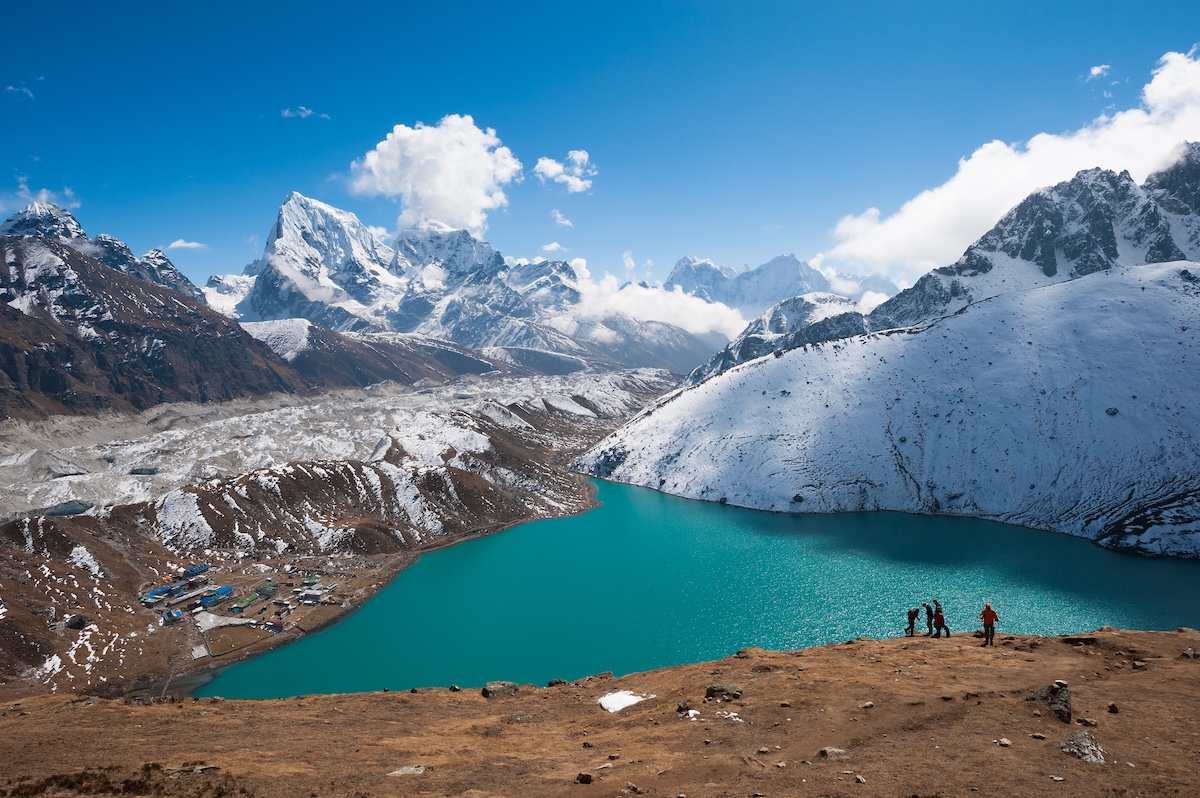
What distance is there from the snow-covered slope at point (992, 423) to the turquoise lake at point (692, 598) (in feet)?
35.9

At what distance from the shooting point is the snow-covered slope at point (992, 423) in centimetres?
10369

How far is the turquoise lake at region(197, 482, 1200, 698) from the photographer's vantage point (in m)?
63.3

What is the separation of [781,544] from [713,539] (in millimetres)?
12642

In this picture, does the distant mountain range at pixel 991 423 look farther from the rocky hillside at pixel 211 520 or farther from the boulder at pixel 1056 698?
the boulder at pixel 1056 698

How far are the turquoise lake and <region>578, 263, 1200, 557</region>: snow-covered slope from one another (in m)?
10.9

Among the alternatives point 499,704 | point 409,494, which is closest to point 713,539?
point 409,494

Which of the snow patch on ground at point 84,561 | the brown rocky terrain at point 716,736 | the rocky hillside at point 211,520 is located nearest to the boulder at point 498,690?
the brown rocky terrain at point 716,736

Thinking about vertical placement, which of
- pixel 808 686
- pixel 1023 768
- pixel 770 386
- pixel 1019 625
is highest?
pixel 770 386

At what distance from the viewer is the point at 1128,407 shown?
11169cm

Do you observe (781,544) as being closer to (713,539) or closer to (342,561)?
(713,539)

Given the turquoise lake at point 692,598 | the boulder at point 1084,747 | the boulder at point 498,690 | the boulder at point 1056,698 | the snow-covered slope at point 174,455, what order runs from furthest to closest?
1. the snow-covered slope at point 174,455
2. the turquoise lake at point 692,598
3. the boulder at point 498,690
4. the boulder at point 1056,698
5. the boulder at point 1084,747

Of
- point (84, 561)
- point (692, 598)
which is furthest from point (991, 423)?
point (84, 561)

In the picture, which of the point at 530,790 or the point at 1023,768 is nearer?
the point at 1023,768

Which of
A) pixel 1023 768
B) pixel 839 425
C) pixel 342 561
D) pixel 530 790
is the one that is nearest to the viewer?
pixel 1023 768
